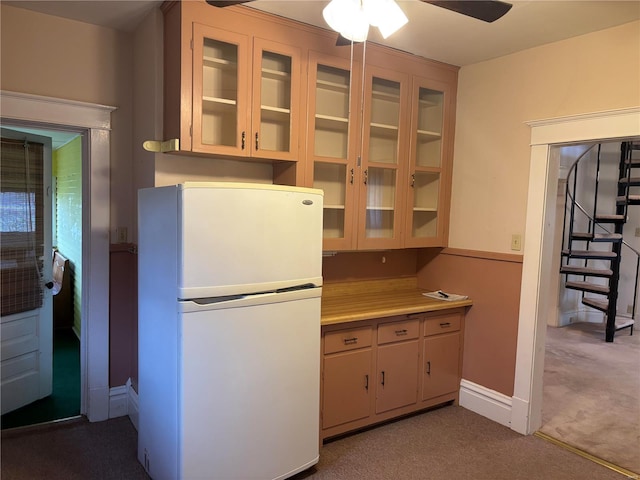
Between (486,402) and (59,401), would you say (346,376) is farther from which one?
(59,401)

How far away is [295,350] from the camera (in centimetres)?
226

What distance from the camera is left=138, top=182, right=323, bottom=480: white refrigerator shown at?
1.94 meters

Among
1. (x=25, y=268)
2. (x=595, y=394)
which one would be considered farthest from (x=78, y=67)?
(x=595, y=394)

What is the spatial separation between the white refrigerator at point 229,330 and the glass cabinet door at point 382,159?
0.78 meters

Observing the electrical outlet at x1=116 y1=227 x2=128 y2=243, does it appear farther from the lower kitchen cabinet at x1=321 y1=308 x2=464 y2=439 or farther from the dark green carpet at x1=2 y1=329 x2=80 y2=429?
the lower kitchen cabinet at x1=321 y1=308 x2=464 y2=439

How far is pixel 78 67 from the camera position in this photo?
268 centimetres

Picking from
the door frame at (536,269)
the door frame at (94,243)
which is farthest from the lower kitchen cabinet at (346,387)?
the door frame at (94,243)

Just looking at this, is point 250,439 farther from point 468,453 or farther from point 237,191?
point 468,453

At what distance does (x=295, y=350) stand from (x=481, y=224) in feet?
5.74

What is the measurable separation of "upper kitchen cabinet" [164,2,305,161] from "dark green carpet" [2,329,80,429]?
2.10 metres

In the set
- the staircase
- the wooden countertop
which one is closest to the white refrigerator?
the wooden countertop

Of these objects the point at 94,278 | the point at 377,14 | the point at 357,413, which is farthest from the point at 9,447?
the point at 377,14

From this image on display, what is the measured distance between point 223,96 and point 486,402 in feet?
8.85

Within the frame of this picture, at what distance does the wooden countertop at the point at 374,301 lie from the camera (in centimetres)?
274
